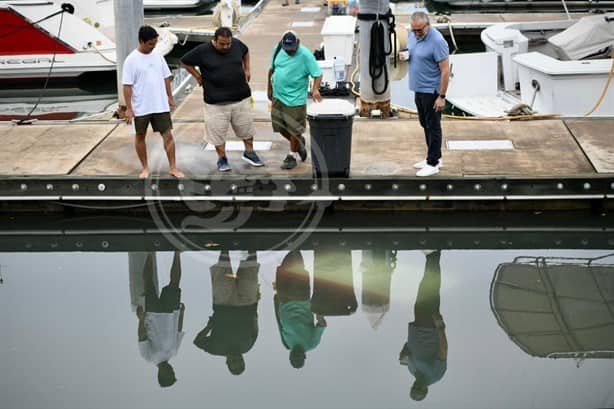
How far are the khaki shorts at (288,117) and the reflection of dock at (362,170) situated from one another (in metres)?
0.42

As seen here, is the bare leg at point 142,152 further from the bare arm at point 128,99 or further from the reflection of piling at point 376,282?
the reflection of piling at point 376,282

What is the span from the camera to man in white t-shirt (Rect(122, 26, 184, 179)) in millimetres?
8398

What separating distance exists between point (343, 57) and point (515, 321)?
27.1ft

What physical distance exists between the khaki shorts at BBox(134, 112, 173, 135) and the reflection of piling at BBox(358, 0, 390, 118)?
110 inches

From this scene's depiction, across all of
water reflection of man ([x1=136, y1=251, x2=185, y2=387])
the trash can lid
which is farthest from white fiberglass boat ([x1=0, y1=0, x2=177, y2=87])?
water reflection of man ([x1=136, y1=251, x2=185, y2=387])

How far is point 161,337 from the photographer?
7086mm

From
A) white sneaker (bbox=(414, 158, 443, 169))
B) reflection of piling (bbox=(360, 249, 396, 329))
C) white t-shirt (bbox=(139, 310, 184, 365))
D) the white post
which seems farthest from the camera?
the white post

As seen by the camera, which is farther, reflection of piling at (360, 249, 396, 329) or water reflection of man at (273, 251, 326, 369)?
reflection of piling at (360, 249, 396, 329)

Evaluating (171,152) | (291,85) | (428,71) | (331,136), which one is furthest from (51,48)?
(428,71)

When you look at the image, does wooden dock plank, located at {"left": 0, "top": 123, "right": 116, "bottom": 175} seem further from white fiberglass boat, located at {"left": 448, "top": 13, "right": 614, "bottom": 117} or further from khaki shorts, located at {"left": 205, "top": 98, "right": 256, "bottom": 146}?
white fiberglass boat, located at {"left": 448, "top": 13, "right": 614, "bottom": 117}

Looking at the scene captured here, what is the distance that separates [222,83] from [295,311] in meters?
2.51

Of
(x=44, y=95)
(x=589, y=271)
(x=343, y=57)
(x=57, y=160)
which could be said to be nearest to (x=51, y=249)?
(x=57, y=160)

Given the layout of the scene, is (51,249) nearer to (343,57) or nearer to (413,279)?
(413,279)

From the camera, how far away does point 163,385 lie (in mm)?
6277
